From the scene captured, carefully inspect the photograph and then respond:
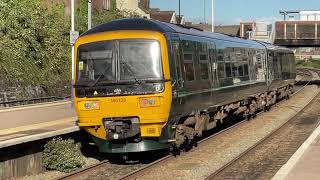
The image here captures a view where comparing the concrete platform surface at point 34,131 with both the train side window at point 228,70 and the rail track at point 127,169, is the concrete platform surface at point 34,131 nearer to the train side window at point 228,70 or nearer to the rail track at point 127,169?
the rail track at point 127,169

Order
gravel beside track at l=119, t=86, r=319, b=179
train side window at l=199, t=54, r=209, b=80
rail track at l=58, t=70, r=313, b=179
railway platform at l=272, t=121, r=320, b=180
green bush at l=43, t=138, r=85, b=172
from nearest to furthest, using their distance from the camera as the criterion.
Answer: railway platform at l=272, t=121, r=320, b=180 < rail track at l=58, t=70, r=313, b=179 < gravel beside track at l=119, t=86, r=319, b=179 < green bush at l=43, t=138, r=85, b=172 < train side window at l=199, t=54, r=209, b=80

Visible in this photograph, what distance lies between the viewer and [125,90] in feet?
38.1

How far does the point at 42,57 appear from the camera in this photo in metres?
29.0

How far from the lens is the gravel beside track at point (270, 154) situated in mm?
11425

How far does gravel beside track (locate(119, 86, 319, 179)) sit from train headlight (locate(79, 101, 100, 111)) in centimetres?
172

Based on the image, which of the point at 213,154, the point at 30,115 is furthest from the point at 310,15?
the point at 213,154

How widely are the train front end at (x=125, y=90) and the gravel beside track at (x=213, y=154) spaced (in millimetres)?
644

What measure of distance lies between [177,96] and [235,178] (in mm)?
2225

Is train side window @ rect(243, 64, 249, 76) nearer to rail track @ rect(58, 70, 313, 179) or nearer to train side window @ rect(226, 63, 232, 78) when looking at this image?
train side window @ rect(226, 63, 232, 78)

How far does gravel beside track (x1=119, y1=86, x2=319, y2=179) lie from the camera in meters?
11.5

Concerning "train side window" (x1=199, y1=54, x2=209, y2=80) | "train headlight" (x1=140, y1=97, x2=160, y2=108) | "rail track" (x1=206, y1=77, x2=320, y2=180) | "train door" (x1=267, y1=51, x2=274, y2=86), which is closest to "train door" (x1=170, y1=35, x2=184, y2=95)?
"train headlight" (x1=140, y1=97, x2=160, y2=108)

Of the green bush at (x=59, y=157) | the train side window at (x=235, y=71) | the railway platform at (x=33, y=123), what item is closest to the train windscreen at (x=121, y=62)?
the green bush at (x=59, y=157)

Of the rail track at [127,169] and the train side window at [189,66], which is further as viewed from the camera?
the train side window at [189,66]

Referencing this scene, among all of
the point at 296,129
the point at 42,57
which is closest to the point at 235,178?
the point at 296,129
